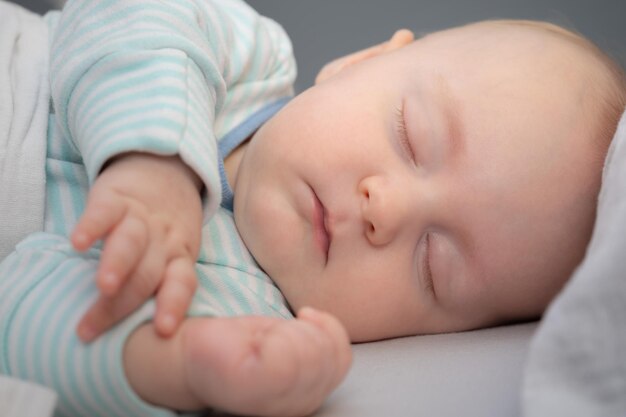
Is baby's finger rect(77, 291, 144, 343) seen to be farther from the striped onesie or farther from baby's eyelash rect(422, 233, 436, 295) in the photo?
baby's eyelash rect(422, 233, 436, 295)

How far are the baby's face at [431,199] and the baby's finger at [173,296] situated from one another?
0.89ft

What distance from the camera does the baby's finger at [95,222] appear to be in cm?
54

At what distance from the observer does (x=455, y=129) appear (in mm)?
847

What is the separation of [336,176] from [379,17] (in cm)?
91

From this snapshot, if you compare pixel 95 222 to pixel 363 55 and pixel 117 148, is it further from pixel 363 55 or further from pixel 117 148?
pixel 363 55

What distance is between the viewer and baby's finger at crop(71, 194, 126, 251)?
1.77 ft

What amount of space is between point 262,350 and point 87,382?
15cm

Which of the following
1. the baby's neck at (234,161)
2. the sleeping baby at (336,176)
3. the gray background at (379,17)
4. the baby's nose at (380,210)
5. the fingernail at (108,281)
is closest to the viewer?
the fingernail at (108,281)

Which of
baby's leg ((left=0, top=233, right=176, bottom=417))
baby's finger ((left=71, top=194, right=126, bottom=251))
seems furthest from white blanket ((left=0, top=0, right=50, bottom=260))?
baby's finger ((left=71, top=194, right=126, bottom=251))

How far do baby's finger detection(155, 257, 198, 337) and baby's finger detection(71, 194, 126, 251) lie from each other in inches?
2.3

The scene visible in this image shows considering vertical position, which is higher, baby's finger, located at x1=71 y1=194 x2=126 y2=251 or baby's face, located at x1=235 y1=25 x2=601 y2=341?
baby's finger, located at x1=71 y1=194 x2=126 y2=251

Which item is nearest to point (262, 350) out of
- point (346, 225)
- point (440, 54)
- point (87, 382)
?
point (87, 382)

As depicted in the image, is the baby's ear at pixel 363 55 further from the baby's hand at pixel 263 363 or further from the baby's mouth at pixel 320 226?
the baby's hand at pixel 263 363

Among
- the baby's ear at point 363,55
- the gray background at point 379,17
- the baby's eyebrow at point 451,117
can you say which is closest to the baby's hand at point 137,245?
the baby's eyebrow at point 451,117
